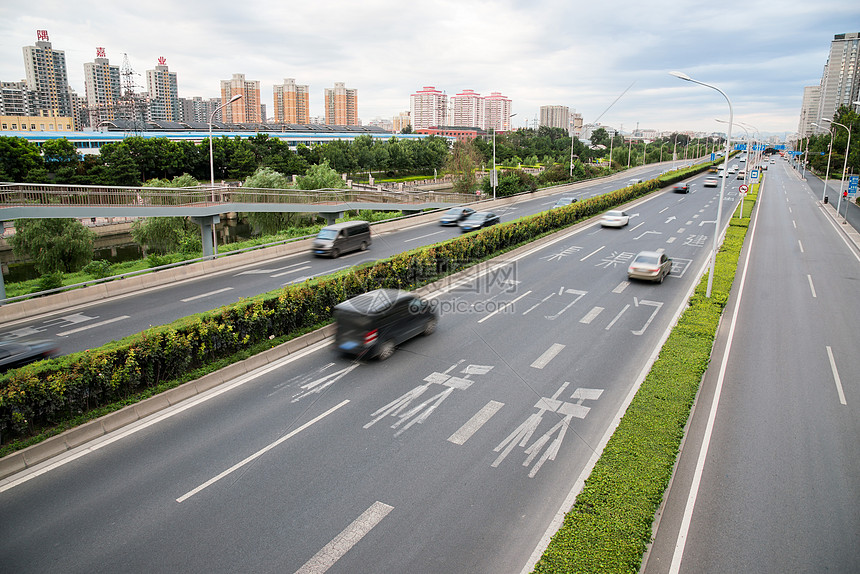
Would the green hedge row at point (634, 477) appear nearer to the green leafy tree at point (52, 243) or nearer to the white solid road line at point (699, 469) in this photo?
the white solid road line at point (699, 469)

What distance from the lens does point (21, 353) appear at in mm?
12219

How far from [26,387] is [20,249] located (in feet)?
110

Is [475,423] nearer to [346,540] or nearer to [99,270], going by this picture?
[346,540]

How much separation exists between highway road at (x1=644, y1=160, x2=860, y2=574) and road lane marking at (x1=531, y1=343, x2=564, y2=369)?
3.90 m

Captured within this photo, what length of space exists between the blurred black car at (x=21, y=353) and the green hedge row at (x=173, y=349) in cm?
219

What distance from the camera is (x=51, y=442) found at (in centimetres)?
977

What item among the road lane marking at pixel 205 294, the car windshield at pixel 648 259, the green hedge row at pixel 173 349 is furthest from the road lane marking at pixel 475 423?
the car windshield at pixel 648 259

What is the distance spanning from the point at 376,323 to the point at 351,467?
513 centimetres

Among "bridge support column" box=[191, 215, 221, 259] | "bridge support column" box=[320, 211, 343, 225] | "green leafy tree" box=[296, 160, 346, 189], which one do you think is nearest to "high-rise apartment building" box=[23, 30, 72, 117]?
"green leafy tree" box=[296, 160, 346, 189]

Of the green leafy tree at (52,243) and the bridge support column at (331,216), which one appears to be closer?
the green leafy tree at (52,243)

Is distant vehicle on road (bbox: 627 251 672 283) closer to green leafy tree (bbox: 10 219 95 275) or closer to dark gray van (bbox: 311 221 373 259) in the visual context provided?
dark gray van (bbox: 311 221 373 259)

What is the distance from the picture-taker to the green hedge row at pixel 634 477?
22.6 feet

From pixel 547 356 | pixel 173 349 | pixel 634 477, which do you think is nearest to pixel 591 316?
pixel 547 356

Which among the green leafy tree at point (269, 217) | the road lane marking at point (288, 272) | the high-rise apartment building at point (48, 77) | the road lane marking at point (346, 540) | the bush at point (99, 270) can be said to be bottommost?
the road lane marking at point (346, 540)
